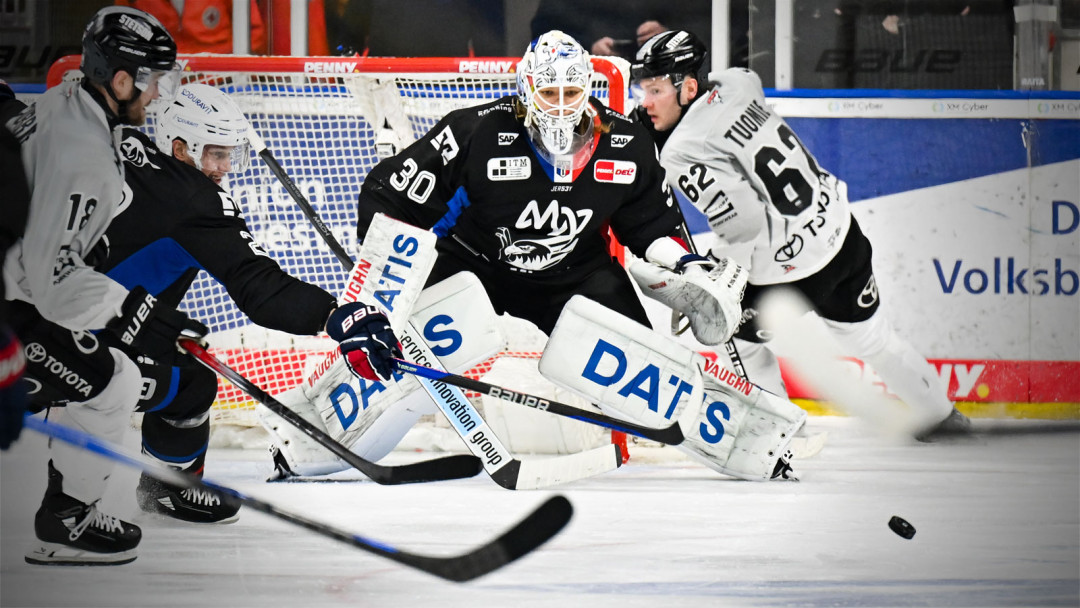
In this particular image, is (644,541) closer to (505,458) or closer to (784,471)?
(505,458)

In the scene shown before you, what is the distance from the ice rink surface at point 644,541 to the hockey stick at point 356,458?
10 cm

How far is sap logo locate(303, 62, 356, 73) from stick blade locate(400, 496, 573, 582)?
4.86 feet

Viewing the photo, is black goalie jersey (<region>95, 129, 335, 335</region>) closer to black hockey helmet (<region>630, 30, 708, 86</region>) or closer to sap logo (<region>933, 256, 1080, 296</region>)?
black hockey helmet (<region>630, 30, 708, 86</region>)

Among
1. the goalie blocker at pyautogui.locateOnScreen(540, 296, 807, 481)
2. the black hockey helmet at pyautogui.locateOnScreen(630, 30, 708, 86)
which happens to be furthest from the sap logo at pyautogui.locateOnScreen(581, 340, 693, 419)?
the black hockey helmet at pyautogui.locateOnScreen(630, 30, 708, 86)

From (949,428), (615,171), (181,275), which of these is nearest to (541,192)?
(615,171)

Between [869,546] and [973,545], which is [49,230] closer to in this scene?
[869,546]

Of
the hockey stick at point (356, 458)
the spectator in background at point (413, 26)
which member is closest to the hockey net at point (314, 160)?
the spectator in background at point (413, 26)

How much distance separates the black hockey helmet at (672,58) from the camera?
10.4 feet

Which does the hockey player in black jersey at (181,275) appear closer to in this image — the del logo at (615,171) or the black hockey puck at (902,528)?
the del logo at (615,171)

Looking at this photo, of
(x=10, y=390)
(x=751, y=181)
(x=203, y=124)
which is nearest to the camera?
(x=10, y=390)

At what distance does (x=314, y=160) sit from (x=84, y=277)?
91cm

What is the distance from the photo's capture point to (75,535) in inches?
97.7

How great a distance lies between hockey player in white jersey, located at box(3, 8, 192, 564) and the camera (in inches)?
97.7

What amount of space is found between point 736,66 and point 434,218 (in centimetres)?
122
